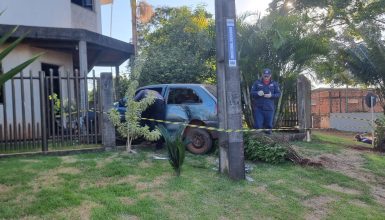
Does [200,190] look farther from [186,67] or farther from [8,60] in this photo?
[186,67]

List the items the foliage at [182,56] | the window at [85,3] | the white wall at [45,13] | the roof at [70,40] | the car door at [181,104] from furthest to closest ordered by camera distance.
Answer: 1. the foliage at [182,56]
2. the window at [85,3]
3. the white wall at [45,13]
4. the roof at [70,40]
5. the car door at [181,104]

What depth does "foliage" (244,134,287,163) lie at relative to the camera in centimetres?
704

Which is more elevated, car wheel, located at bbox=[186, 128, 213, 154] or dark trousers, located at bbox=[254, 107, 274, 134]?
dark trousers, located at bbox=[254, 107, 274, 134]

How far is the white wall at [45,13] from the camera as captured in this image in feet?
34.1

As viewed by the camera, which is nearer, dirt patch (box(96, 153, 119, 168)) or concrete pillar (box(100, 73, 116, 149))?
dirt patch (box(96, 153, 119, 168))

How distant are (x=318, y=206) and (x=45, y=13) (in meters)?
9.69

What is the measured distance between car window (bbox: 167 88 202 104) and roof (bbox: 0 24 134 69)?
3.90 m

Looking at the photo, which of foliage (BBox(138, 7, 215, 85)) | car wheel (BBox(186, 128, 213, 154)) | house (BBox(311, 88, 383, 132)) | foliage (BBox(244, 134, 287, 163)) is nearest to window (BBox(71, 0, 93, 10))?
foliage (BBox(138, 7, 215, 85))

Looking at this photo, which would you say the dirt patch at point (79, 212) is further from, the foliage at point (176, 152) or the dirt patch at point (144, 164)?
the dirt patch at point (144, 164)

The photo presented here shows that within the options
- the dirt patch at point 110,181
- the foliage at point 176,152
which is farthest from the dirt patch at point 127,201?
the foliage at point 176,152

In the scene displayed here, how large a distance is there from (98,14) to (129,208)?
430 inches

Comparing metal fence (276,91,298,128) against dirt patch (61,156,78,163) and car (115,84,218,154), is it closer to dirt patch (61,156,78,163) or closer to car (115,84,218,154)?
car (115,84,218,154)

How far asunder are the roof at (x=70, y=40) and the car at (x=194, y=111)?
3786mm

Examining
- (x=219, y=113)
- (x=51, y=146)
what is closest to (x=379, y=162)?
(x=219, y=113)
